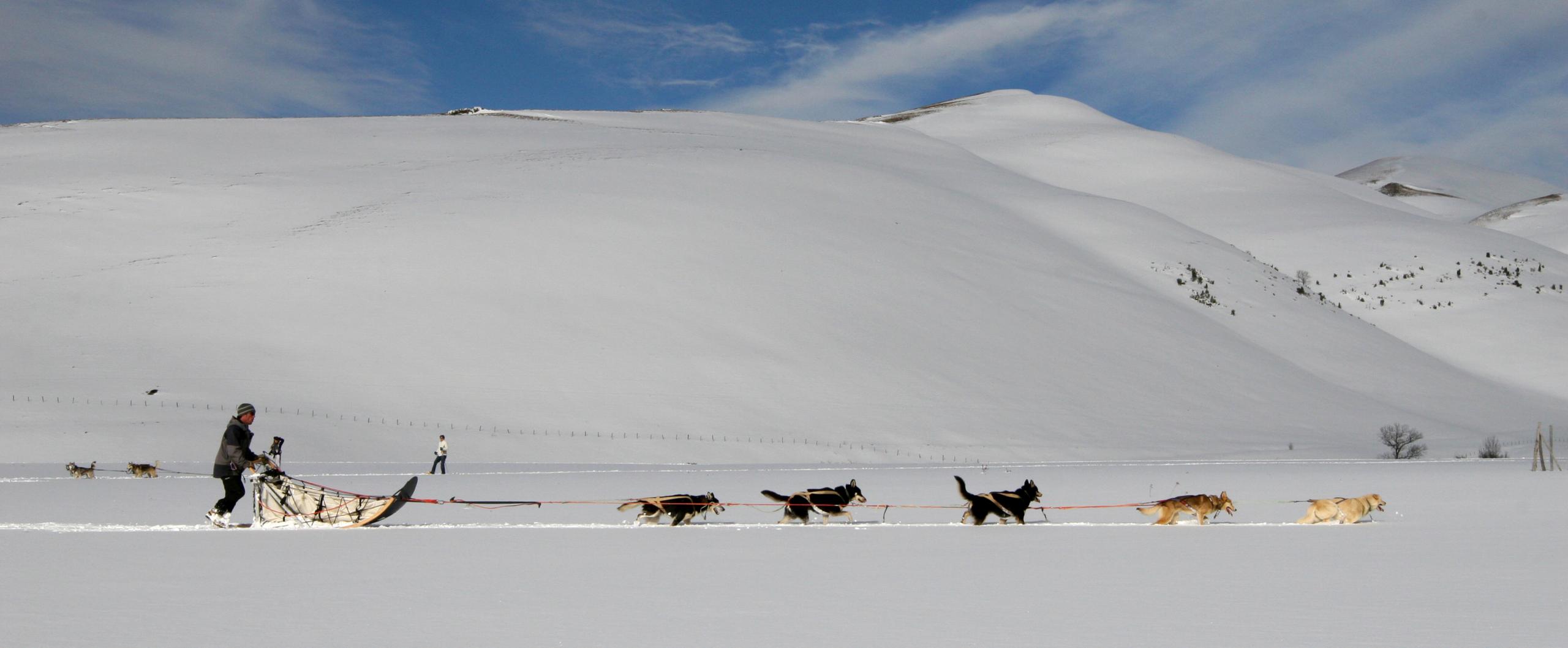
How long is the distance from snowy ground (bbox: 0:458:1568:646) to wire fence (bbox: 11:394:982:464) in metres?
13.0

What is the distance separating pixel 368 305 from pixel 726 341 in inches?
453

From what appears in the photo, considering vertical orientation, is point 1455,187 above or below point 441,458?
above

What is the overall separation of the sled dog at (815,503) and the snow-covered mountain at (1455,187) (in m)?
165

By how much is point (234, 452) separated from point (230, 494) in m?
0.56

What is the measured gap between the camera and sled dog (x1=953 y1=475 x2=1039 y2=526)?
47.1 ft

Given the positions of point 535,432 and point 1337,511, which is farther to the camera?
point 535,432

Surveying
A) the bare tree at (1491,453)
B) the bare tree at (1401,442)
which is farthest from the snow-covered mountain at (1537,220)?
the bare tree at (1491,453)

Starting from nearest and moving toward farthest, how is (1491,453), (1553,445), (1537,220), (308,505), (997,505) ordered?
(308,505) < (997,505) < (1491,453) < (1553,445) < (1537,220)

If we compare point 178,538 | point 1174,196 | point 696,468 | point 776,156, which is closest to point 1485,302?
point 1174,196

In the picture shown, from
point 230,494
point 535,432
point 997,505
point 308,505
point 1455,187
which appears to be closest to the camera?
point 230,494

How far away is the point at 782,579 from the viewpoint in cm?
976

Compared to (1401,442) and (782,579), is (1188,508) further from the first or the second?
(1401,442)

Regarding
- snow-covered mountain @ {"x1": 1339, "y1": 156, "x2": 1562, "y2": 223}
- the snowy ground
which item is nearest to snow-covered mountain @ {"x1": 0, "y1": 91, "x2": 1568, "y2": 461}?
the snowy ground

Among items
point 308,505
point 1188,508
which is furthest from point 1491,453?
point 308,505
